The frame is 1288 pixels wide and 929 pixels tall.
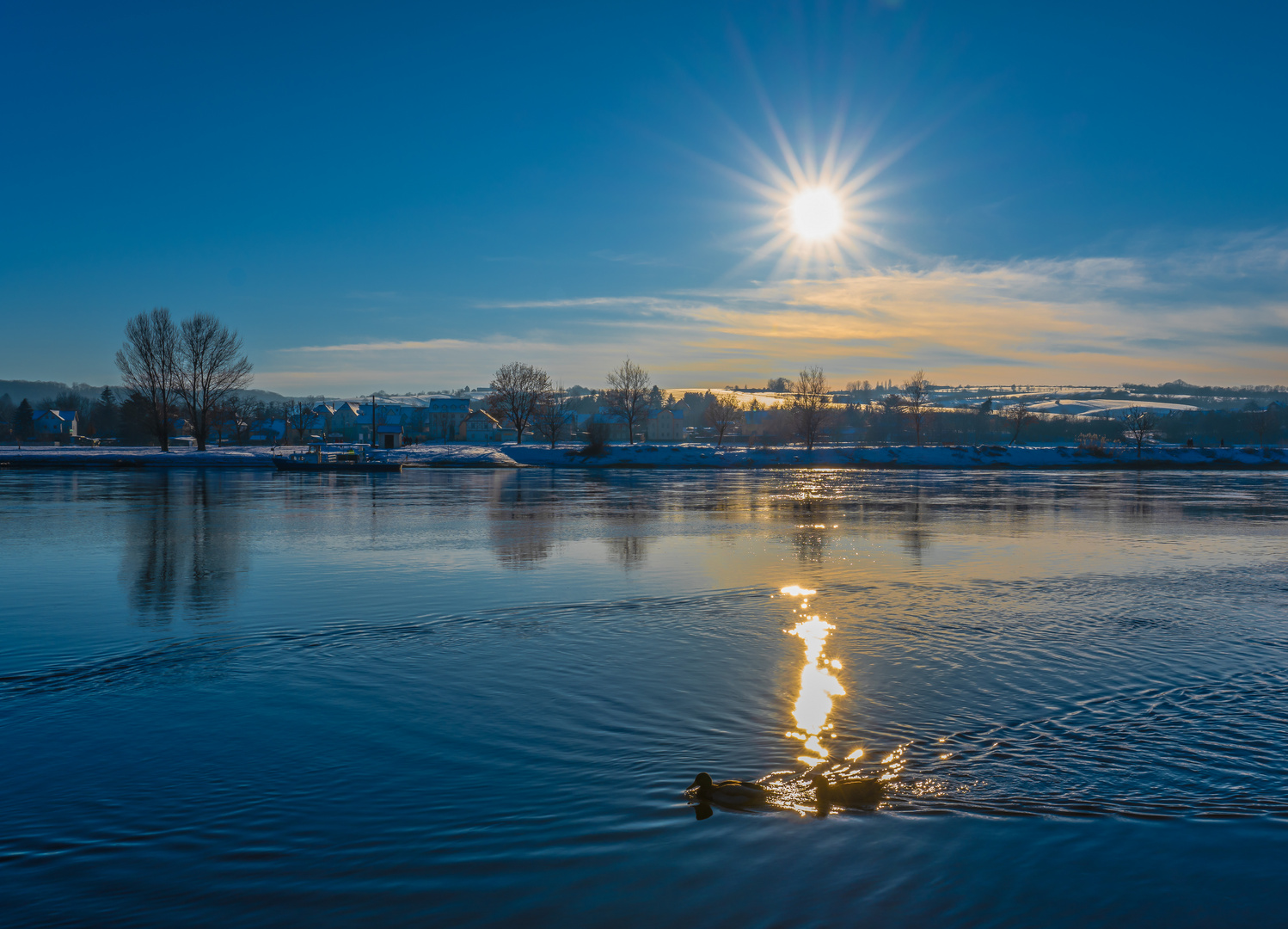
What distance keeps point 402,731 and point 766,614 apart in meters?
6.66

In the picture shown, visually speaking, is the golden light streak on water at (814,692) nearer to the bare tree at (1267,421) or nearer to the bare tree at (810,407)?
the bare tree at (810,407)

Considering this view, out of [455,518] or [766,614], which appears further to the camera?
[455,518]

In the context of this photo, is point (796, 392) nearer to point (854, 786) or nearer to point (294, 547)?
point (294, 547)

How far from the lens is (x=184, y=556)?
19.4m

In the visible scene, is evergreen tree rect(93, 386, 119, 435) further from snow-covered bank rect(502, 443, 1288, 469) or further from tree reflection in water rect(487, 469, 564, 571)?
tree reflection in water rect(487, 469, 564, 571)

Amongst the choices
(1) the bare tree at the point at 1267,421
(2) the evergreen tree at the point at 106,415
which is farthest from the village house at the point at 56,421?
(1) the bare tree at the point at 1267,421

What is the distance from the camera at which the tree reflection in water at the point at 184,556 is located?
46.3 feet

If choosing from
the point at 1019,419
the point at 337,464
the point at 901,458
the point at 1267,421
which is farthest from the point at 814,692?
the point at 1267,421

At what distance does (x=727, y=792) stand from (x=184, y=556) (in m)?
16.3

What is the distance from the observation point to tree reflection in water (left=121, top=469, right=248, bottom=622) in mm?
14109

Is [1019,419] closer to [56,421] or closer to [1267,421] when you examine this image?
[1267,421]

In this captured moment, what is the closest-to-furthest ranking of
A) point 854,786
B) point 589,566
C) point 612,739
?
1. point 854,786
2. point 612,739
3. point 589,566

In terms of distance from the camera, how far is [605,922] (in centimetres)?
526

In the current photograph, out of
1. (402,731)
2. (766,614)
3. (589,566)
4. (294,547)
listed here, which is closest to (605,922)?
(402,731)
